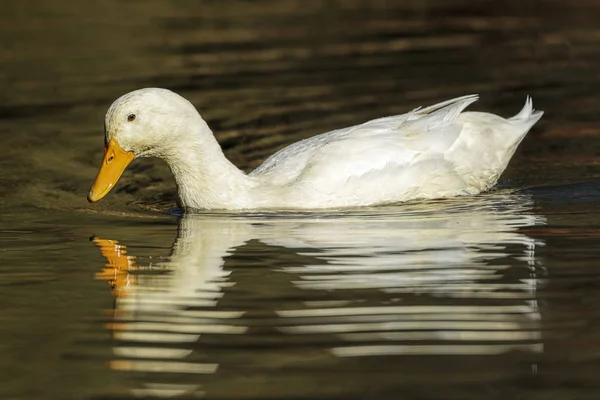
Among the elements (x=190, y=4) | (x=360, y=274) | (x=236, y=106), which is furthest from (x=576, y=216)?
(x=190, y=4)

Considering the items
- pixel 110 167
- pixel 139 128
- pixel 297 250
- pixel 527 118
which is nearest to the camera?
pixel 297 250

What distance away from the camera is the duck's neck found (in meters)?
9.12

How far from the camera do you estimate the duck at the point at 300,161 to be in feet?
29.2

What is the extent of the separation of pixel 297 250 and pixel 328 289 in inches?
41.8

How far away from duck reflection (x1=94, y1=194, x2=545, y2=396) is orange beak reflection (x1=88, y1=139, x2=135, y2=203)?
0.60 m

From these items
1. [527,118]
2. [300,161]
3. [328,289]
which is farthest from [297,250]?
[527,118]

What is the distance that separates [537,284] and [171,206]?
3.75 metres

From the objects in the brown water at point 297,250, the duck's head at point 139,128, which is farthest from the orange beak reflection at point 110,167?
the brown water at point 297,250

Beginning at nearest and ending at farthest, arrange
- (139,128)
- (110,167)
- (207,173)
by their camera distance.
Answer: (139,128) < (110,167) < (207,173)

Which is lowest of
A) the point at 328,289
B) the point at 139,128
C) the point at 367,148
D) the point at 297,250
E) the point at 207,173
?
the point at 328,289

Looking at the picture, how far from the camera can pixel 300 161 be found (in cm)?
920

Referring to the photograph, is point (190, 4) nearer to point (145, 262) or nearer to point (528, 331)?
point (145, 262)

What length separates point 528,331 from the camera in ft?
19.7

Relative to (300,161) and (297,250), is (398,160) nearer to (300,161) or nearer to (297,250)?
(300,161)
